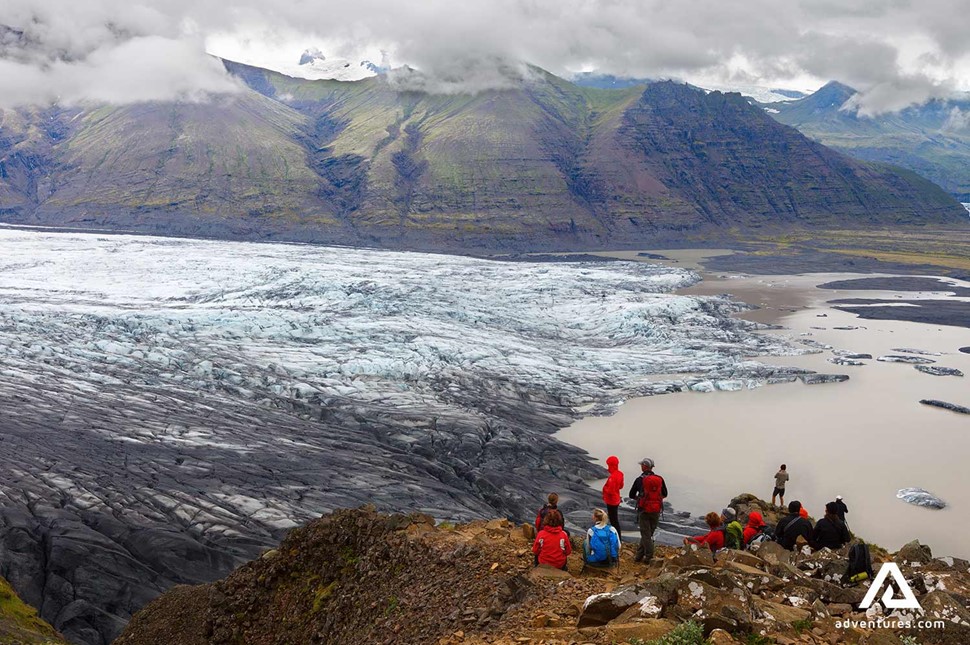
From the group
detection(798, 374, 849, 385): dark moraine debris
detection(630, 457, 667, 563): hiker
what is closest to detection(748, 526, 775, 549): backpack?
detection(630, 457, 667, 563): hiker

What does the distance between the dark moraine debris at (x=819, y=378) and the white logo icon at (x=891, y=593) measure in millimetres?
37431

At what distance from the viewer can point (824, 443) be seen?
33.6 metres

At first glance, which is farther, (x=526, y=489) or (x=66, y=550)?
(x=526, y=489)

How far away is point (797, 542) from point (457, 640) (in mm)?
6343

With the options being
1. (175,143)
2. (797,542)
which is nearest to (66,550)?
(797,542)

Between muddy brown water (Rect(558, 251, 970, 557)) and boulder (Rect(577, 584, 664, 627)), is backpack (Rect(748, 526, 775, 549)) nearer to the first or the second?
boulder (Rect(577, 584, 664, 627))

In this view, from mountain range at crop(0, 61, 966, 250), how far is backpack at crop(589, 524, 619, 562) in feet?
424

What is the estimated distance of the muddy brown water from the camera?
26.5m

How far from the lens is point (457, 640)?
30.8ft

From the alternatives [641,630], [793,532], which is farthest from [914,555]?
[641,630]

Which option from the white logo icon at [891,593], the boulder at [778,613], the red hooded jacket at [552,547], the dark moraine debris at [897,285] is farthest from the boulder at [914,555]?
the dark moraine debris at [897,285]

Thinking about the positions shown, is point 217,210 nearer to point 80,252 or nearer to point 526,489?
point 80,252

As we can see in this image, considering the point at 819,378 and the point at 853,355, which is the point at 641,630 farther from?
the point at 853,355

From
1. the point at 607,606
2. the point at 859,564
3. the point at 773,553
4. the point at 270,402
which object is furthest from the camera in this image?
the point at 270,402
